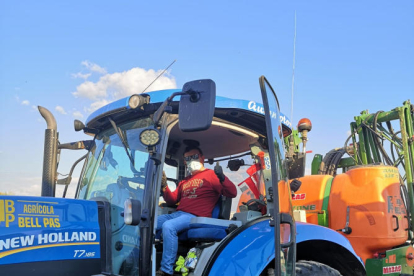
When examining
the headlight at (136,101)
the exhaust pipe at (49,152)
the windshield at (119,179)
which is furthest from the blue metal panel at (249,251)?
the exhaust pipe at (49,152)

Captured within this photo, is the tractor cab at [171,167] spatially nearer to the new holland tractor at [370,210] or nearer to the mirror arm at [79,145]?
the mirror arm at [79,145]

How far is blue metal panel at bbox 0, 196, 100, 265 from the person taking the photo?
256cm

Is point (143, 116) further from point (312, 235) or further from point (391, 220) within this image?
point (391, 220)

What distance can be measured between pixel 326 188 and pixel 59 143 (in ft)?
11.3

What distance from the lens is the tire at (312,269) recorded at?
10.4 ft

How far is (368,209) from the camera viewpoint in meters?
4.89

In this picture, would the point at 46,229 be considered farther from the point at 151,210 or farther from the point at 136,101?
the point at 136,101

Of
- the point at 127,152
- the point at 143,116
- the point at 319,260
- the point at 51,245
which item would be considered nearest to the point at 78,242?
the point at 51,245

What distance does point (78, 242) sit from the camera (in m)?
2.82

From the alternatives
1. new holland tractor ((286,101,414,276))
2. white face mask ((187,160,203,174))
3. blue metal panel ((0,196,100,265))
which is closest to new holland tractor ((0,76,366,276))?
blue metal panel ((0,196,100,265))

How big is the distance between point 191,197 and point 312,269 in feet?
3.74

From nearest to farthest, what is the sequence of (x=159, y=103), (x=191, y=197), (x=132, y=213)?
(x=132, y=213), (x=159, y=103), (x=191, y=197)

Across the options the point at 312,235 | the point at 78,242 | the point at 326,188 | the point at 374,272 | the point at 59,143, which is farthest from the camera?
the point at 326,188

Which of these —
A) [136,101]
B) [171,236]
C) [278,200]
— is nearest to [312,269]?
[278,200]
